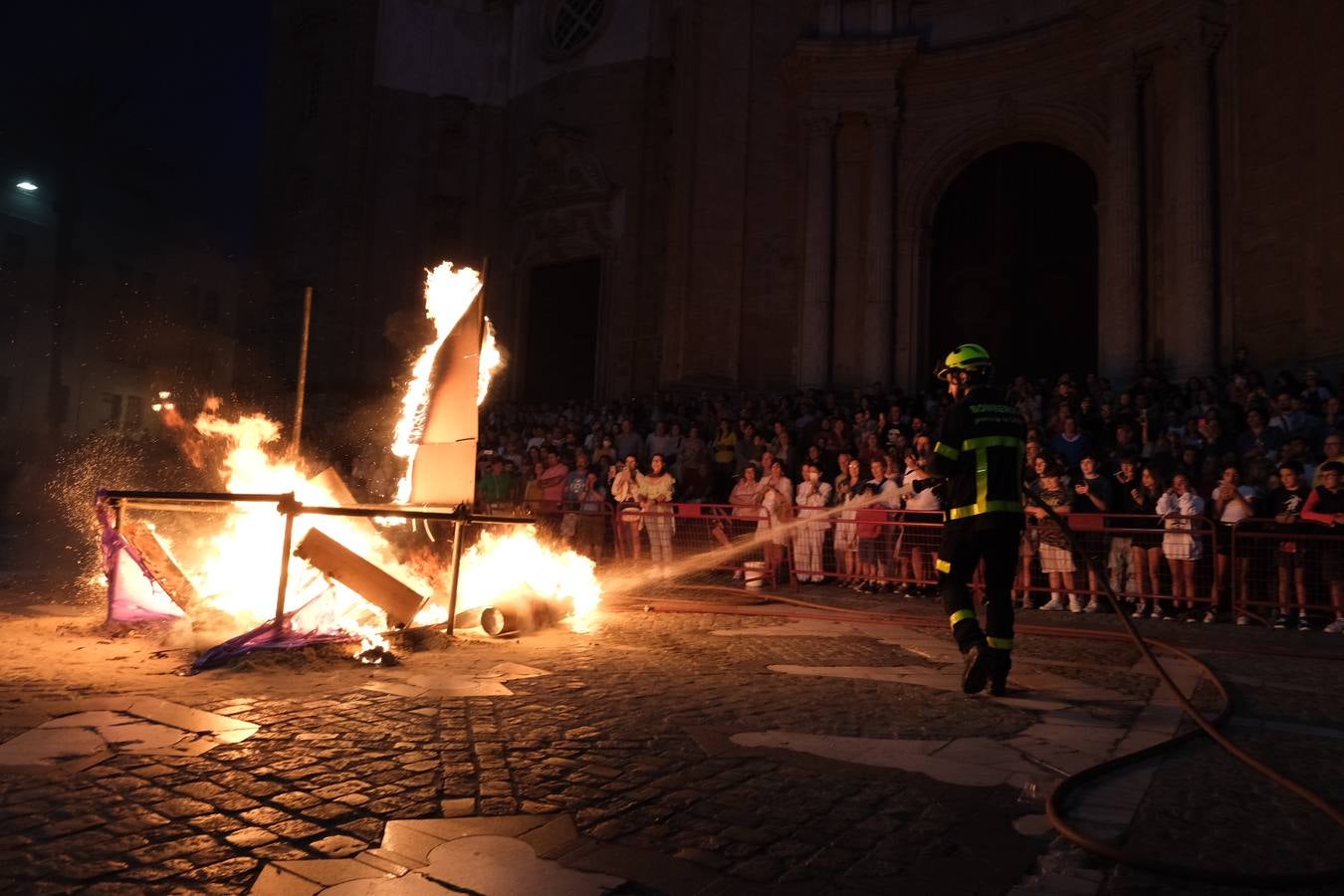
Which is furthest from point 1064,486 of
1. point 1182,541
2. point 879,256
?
point 879,256

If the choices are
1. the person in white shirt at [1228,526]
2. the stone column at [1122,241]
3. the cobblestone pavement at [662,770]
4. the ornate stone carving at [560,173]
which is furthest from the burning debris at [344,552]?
the ornate stone carving at [560,173]

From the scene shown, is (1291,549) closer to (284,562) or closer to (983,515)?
(983,515)

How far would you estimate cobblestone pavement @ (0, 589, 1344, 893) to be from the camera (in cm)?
291

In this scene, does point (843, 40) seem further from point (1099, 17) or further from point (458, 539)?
point (458, 539)

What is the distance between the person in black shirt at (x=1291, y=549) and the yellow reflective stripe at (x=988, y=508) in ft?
15.5

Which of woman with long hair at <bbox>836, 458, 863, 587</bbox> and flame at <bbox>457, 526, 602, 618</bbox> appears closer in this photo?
flame at <bbox>457, 526, 602, 618</bbox>

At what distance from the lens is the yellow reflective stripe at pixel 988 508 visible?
5.47m

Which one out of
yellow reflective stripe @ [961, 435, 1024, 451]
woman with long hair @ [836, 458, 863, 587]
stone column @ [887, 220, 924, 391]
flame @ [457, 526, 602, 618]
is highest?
stone column @ [887, 220, 924, 391]

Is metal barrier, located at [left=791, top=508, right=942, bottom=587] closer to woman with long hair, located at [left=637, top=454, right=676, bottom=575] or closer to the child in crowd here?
the child in crowd

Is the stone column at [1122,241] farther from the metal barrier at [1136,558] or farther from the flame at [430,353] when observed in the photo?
the flame at [430,353]

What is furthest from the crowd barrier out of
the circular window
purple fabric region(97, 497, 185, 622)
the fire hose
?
the circular window

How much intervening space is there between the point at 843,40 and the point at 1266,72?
25.2 ft

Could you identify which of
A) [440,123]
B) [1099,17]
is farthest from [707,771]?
[440,123]

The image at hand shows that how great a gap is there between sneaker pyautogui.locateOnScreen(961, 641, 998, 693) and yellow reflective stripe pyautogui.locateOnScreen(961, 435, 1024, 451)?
1.16 meters
